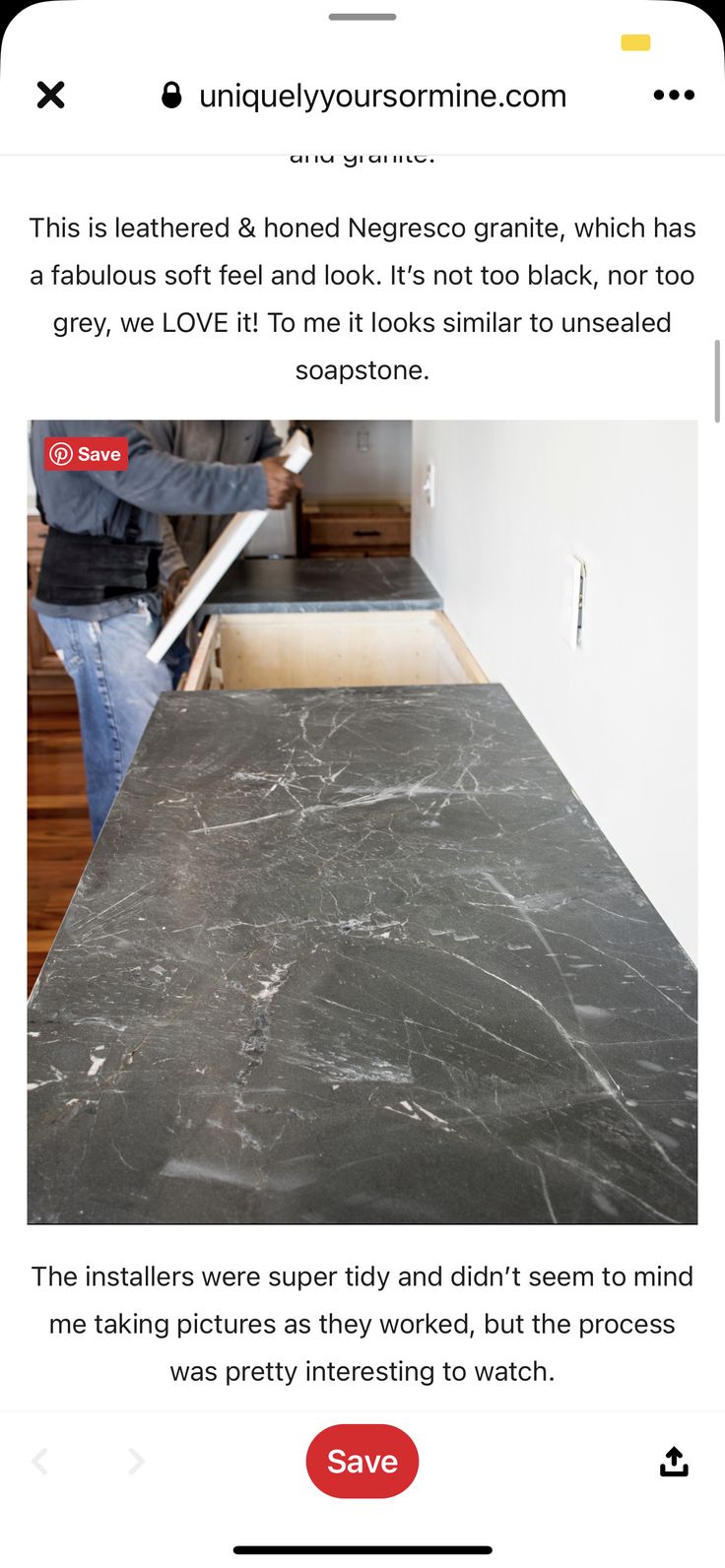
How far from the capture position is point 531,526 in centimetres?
115

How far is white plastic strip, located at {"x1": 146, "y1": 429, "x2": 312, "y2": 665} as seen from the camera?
1.57 meters

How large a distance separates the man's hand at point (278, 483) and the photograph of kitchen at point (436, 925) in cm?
21

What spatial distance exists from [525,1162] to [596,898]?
28 centimetres

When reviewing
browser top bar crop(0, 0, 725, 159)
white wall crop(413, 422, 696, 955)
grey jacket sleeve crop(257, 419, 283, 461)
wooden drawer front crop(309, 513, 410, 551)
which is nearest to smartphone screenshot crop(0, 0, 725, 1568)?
browser top bar crop(0, 0, 725, 159)

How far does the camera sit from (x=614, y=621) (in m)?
0.84

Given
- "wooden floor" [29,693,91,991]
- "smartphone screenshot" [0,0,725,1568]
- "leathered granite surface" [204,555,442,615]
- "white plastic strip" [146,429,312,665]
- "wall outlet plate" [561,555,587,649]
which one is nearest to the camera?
"smartphone screenshot" [0,0,725,1568]

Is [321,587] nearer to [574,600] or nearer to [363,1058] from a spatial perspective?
[574,600]

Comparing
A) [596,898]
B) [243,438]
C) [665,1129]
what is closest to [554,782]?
[596,898]

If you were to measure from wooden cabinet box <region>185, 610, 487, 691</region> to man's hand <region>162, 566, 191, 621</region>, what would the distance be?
0.14 metres
